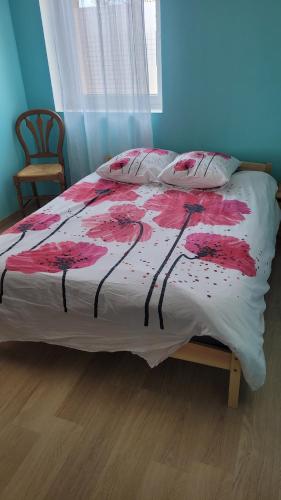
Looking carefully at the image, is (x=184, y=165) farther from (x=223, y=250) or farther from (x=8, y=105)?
(x=8, y=105)

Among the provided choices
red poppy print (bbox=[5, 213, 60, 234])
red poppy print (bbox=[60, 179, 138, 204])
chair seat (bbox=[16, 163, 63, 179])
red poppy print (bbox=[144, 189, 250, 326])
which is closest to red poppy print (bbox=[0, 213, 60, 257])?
red poppy print (bbox=[5, 213, 60, 234])

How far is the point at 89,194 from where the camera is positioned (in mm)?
2594

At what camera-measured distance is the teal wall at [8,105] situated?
10.3 feet

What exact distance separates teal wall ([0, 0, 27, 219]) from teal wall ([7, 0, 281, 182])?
98mm

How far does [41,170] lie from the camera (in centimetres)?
330

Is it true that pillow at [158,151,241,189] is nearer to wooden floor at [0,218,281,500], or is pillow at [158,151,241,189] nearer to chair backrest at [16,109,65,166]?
wooden floor at [0,218,281,500]

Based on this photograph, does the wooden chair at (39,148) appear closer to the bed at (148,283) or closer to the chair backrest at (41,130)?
the chair backrest at (41,130)

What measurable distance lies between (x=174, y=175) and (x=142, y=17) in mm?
1199

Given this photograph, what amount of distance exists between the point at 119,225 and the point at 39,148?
1.76 metres

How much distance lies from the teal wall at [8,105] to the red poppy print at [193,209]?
1.62m

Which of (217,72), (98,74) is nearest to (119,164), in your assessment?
(98,74)

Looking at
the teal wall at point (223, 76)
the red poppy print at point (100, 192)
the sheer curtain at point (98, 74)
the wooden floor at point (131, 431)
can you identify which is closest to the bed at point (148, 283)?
the wooden floor at point (131, 431)

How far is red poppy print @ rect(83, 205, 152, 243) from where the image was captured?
1.99m

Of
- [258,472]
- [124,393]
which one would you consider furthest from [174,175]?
[258,472]
